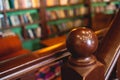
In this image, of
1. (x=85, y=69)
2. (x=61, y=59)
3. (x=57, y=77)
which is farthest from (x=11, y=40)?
(x=85, y=69)

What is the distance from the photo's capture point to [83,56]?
1.58 feet

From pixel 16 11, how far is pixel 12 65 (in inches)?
115

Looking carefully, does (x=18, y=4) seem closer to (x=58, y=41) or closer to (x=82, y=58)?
(x=58, y=41)

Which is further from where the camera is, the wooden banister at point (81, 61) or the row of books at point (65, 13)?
the row of books at point (65, 13)

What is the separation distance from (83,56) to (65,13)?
3600 millimetres

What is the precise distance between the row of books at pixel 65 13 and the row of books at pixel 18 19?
0.29m

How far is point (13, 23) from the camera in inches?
124

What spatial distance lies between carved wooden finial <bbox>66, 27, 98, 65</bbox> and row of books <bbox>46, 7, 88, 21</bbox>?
318cm

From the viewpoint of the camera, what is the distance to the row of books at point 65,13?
3701 millimetres

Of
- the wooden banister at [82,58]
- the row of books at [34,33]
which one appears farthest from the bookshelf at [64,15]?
the wooden banister at [82,58]

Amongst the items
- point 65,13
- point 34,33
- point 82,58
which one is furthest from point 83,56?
point 65,13

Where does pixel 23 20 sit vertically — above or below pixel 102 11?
above

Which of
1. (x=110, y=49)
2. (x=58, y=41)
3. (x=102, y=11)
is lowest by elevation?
(x=58, y=41)

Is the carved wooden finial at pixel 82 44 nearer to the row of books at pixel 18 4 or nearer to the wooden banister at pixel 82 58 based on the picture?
the wooden banister at pixel 82 58
